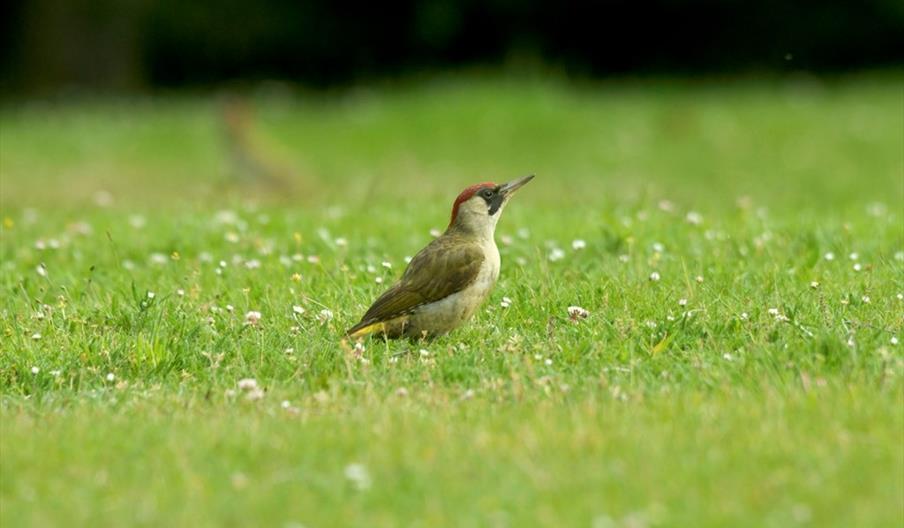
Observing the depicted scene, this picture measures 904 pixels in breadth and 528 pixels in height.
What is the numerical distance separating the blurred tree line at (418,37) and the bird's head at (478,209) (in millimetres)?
22640

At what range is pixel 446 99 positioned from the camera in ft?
75.2

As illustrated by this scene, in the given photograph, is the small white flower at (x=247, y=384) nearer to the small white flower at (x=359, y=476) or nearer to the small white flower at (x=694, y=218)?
the small white flower at (x=359, y=476)

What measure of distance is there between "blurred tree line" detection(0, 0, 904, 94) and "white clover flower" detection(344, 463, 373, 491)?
974 inches

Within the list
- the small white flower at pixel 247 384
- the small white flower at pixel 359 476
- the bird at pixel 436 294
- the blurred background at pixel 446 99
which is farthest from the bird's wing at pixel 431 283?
the blurred background at pixel 446 99

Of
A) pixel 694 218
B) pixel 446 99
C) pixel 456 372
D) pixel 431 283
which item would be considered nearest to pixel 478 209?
pixel 431 283

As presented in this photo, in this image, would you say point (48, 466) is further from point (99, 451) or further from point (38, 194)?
point (38, 194)

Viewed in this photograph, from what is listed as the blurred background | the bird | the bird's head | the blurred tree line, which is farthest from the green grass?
the blurred tree line

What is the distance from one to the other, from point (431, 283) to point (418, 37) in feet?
84.8

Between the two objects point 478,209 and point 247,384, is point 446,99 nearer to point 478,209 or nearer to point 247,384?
point 478,209

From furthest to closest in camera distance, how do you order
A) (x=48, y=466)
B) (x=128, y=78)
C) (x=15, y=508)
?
(x=128, y=78)
(x=48, y=466)
(x=15, y=508)

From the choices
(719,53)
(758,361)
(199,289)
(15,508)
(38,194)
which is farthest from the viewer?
(719,53)

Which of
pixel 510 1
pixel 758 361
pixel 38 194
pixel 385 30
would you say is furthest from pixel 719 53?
pixel 758 361

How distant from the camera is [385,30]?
3266 centimetres

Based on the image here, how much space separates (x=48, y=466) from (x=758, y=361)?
297 cm
